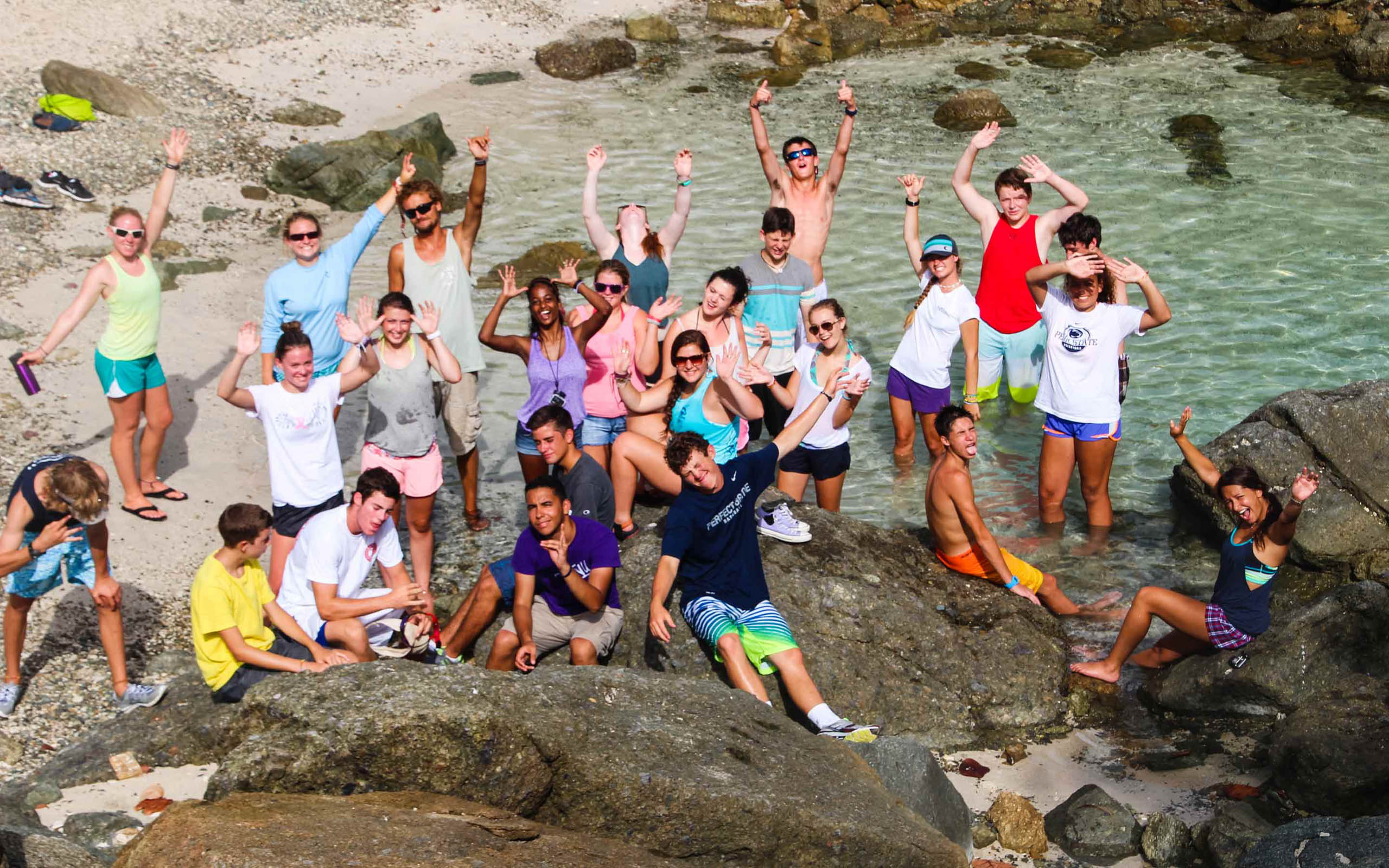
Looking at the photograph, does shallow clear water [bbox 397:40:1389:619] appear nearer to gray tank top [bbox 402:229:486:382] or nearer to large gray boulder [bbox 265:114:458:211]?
large gray boulder [bbox 265:114:458:211]

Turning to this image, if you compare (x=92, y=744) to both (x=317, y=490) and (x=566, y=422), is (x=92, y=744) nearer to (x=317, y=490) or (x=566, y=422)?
(x=317, y=490)

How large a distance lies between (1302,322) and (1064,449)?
5.04 meters

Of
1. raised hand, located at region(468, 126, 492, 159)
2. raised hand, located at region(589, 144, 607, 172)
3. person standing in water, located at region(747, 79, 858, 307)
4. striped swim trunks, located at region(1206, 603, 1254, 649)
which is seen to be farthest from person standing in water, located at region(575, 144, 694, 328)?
striped swim trunks, located at region(1206, 603, 1254, 649)

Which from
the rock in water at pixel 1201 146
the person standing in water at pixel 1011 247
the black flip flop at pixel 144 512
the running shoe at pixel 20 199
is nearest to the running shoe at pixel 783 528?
the person standing in water at pixel 1011 247

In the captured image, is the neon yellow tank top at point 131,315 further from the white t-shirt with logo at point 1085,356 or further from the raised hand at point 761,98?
the white t-shirt with logo at point 1085,356

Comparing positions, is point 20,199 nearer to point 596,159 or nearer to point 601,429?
point 596,159

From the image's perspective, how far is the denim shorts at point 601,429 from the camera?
345 inches

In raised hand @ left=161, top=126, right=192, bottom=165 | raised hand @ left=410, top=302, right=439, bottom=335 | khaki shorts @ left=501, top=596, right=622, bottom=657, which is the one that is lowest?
khaki shorts @ left=501, top=596, right=622, bottom=657

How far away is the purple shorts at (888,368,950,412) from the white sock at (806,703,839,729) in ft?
11.2

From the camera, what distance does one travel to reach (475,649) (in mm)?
7578

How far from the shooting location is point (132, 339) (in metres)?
8.80

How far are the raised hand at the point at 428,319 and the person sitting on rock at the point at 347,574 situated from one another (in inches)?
47.6

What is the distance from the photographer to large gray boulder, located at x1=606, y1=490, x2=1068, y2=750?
7.30 m

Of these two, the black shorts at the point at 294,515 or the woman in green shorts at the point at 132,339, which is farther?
the woman in green shorts at the point at 132,339
